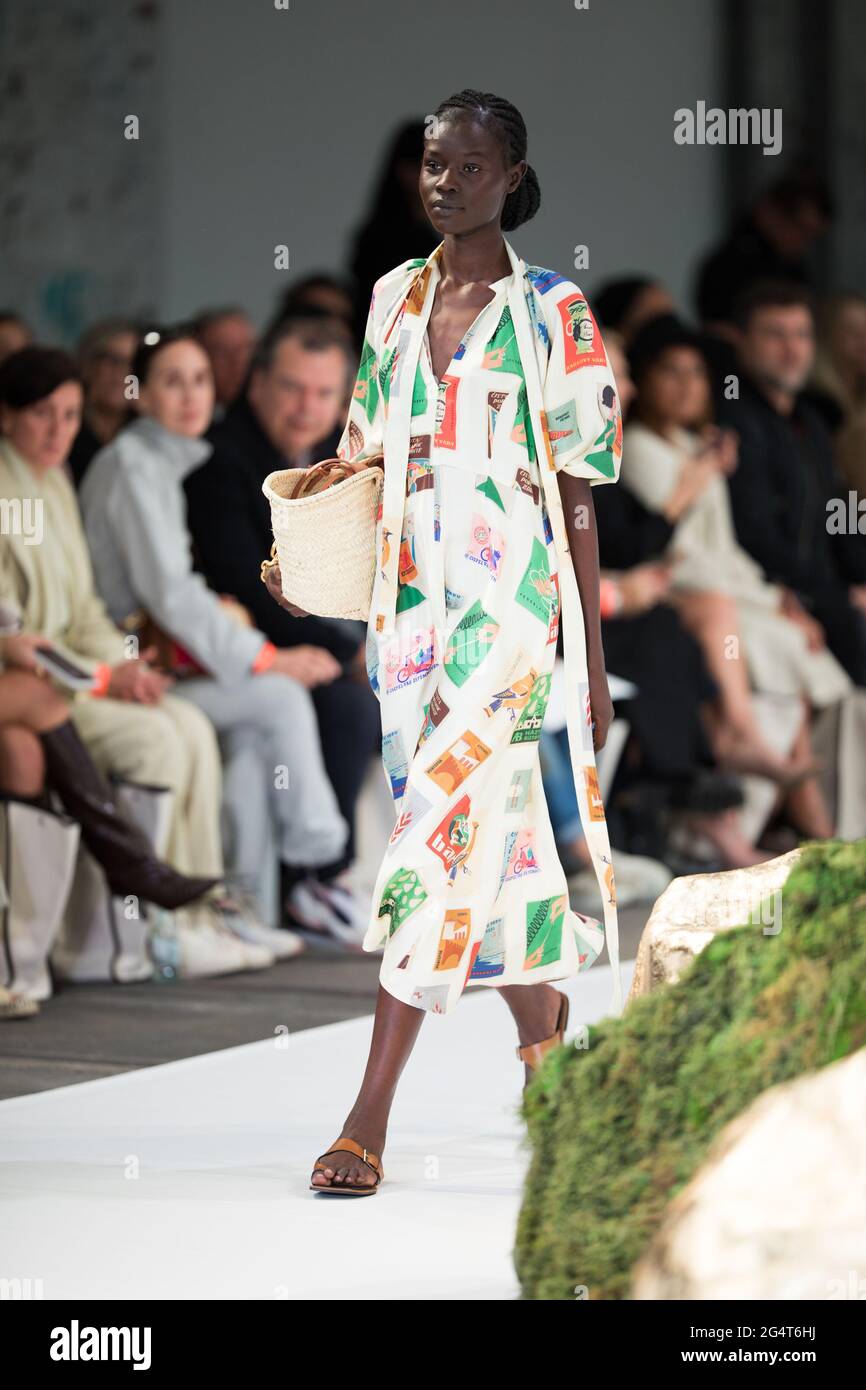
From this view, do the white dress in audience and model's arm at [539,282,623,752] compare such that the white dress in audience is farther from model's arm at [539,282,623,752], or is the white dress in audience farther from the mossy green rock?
the mossy green rock

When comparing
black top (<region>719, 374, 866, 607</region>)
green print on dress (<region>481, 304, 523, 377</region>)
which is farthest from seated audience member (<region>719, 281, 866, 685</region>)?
green print on dress (<region>481, 304, 523, 377</region>)

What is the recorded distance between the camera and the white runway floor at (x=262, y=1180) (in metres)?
2.56

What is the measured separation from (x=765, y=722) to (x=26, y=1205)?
14.5 ft

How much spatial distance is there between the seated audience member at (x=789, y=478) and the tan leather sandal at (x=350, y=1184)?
4.34 meters

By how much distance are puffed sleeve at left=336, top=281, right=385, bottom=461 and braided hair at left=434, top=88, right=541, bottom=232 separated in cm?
23

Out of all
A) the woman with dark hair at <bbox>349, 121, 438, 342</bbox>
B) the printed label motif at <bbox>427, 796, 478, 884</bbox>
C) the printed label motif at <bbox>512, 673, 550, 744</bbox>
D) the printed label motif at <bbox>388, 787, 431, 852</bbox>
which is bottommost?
the printed label motif at <bbox>427, 796, 478, 884</bbox>

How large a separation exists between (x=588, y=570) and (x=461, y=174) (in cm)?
57

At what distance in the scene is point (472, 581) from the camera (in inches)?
120

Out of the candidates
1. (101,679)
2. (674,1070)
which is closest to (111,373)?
(101,679)

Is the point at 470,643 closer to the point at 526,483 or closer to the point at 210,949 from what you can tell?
the point at 526,483

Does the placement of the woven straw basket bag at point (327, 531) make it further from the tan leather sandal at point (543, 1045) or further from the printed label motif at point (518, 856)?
the tan leather sandal at point (543, 1045)

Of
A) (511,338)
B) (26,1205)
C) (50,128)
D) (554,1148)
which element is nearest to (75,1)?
(50,128)

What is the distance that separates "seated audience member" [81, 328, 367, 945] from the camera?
210 inches

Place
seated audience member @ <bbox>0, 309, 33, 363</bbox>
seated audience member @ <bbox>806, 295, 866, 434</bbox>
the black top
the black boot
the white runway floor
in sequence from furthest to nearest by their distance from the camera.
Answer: seated audience member @ <bbox>806, 295, 866, 434</bbox>, the black top, seated audience member @ <bbox>0, 309, 33, 363</bbox>, the black boot, the white runway floor
